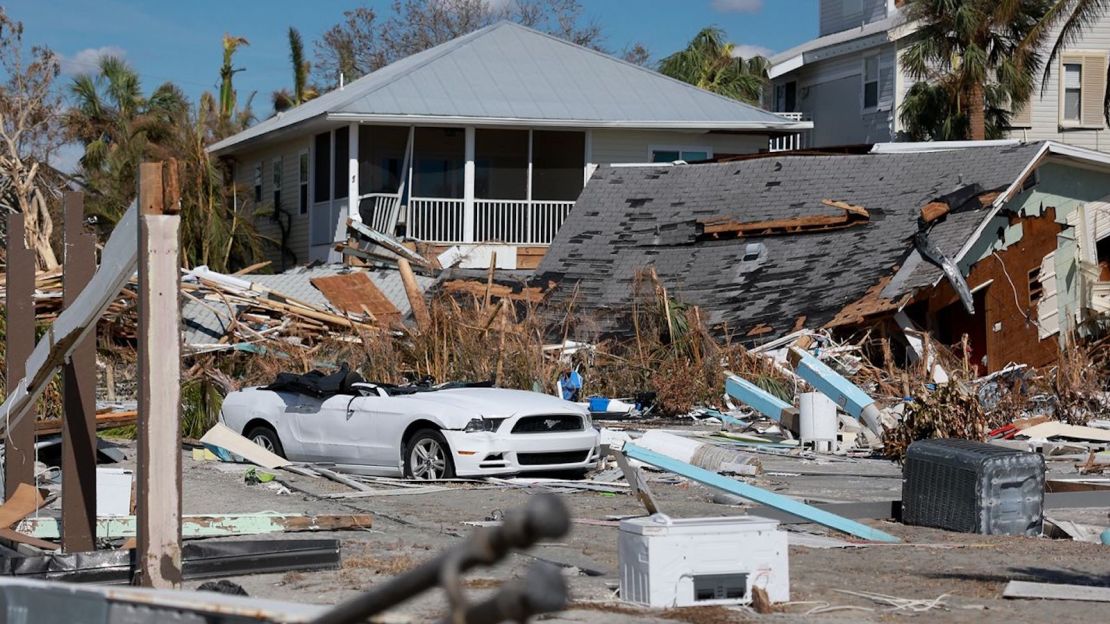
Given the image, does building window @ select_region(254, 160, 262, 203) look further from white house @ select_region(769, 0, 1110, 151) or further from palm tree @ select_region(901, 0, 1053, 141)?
palm tree @ select_region(901, 0, 1053, 141)

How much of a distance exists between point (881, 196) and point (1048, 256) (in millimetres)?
3054

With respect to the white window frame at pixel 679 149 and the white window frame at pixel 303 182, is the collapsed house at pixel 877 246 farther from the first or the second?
the white window frame at pixel 303 182

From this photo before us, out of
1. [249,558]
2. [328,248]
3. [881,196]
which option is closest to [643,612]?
[249,558]

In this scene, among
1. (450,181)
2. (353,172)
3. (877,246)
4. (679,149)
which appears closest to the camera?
(877,246)

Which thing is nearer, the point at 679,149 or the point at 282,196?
the point at 679,149

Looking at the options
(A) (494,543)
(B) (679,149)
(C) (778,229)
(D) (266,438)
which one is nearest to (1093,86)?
(B) (679,149)

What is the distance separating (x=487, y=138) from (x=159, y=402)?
26.9m

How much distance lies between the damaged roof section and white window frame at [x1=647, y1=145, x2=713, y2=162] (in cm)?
315

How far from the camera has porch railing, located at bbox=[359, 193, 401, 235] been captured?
30.8m

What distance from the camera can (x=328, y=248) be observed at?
33031 millimetres

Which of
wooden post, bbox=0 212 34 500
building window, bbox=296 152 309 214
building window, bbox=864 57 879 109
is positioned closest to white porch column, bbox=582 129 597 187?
building window, bbox=296 152 309 214

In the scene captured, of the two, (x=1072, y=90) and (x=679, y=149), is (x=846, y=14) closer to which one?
(x=1072, y=90)

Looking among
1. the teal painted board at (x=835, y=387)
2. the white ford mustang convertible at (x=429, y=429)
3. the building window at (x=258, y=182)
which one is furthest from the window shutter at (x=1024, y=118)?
the white ford mustang convertible at (x=429, y=429)

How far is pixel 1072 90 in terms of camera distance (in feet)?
138
